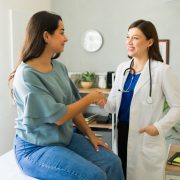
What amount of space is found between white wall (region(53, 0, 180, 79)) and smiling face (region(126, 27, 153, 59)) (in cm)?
140

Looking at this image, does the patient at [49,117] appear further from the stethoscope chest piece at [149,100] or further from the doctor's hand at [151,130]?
the stethoscope chest piece at [149,100]

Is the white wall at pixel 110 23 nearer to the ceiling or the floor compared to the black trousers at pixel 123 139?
nearer to the ceiling

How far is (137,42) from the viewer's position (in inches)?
70.4

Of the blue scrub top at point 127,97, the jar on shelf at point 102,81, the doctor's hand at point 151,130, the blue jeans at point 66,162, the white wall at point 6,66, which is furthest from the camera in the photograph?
the jar on shelf at point 102,81

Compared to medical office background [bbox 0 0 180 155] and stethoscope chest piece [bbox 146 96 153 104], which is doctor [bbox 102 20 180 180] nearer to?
stethoscope chest piece [bbox 146 96 153 104]

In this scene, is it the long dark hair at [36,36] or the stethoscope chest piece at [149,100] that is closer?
the long dark hair at [36,36]

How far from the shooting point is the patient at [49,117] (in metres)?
1.22

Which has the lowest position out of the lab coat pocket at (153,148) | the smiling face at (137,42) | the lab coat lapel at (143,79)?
the lab coat pocket at (153,148)

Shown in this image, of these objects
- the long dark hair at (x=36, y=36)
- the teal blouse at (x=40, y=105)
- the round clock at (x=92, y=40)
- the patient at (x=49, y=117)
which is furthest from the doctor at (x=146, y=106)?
the round clock at (x=92, y=40)

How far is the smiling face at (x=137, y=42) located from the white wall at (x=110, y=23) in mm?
1396

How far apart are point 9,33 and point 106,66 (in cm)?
118

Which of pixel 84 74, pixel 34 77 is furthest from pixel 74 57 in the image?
pixel 34 77

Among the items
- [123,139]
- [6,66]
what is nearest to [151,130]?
[123,139]

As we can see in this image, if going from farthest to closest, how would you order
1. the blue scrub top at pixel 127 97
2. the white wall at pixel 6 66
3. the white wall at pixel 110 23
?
the white wall at pixel 110 23
the white wall at pixel 6 66
the blue scrub top at pixel 127 97
